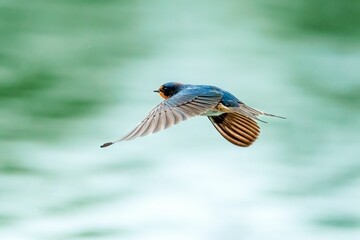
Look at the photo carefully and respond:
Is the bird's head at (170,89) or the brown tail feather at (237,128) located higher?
the bird's head at (170,89)

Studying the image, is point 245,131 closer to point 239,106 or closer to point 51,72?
point 239,106

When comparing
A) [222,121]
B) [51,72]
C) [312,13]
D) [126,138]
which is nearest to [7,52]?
[51,72]

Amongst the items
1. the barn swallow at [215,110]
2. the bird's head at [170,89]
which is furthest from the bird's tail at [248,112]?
the bird's head at [170,89]

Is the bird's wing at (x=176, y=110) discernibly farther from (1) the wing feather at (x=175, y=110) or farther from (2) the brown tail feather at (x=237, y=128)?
(2) the brown tail feather at (x=237, y=128)

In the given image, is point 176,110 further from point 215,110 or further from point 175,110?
point 215,110

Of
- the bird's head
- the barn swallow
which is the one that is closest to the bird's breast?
the barn swallow

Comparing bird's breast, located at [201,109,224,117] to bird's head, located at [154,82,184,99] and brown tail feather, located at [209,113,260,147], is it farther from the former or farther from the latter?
bird's head, located at [154,82,184,99]
